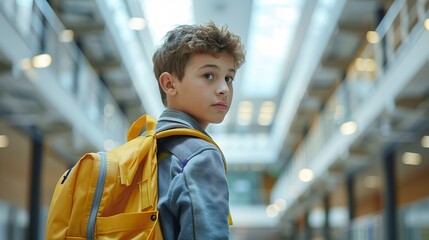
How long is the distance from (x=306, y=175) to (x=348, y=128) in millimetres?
11186

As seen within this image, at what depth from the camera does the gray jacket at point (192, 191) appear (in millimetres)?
1932

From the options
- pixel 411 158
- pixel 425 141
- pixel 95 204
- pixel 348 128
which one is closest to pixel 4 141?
pixel 348 128

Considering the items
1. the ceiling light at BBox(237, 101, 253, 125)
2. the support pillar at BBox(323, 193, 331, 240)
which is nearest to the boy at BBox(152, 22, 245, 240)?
the support pillar at BBox(323, 193, 331, 240)

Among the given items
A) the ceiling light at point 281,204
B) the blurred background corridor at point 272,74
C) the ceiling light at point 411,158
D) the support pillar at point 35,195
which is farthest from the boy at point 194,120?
the ceiling light at point 281,204

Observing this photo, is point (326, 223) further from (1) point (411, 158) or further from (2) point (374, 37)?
(2) point (374, 37)

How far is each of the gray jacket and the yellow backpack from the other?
40 mm

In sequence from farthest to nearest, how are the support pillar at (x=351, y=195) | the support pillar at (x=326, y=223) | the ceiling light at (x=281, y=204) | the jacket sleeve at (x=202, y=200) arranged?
the ceiling light at (x=281, y=204) → the support pillar at (x=326, y=223) → the support pillar at (x=351, y=195) → the jacket sleeve at (x=202, y=200)

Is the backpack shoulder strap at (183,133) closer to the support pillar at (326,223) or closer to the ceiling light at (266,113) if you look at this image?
the support pillar at (326,223)

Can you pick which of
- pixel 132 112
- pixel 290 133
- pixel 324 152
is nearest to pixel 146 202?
pixel 324 152

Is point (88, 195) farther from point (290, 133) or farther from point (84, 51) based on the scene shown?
point (290, 133)

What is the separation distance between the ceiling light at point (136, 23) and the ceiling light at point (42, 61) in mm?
7283

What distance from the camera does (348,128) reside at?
20156 millimetres

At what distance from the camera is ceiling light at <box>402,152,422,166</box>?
21.2 metres

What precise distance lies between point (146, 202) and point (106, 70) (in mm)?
21500
